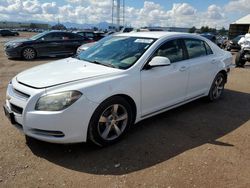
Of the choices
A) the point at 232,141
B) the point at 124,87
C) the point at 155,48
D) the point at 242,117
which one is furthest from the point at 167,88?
the point at 242,117

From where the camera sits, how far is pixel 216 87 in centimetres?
606

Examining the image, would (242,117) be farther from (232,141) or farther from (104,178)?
(104,178)

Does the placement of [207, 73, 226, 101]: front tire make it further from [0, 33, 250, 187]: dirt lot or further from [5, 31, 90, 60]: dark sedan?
[5, 31, 90, 60]: dark sedan

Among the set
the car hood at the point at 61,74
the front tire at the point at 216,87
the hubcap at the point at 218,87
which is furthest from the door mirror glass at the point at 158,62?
the hubcap at the point at 218,87

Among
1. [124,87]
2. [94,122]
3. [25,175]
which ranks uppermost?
[124,87]

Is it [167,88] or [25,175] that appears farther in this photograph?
[167,88]

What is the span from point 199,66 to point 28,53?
10332mm

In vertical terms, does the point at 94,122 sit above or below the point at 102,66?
below

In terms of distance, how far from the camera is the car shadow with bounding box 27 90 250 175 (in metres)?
3.39

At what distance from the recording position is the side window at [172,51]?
4.44m

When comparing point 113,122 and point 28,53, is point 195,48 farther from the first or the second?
point 28,53

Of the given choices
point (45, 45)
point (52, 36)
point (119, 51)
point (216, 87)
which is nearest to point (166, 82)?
point (119, 51)

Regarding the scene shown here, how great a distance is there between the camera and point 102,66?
4078 mm

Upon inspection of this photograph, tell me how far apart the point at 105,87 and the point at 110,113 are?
427 millimetres
